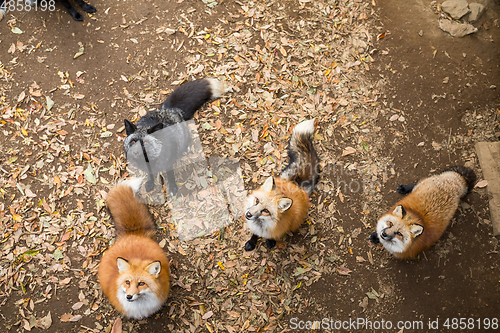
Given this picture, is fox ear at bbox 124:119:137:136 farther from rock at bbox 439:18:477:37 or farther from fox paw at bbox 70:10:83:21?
rock at bbox 439:18:477:37

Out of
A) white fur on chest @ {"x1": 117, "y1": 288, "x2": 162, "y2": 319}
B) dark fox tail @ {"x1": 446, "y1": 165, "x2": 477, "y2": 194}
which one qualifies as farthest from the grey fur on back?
dark fox tail @ {"x1": 446, "y1": 165, "x2": 477, "y2": 194}

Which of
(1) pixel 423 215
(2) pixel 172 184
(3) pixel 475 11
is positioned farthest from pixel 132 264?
(3) pixel 475 11

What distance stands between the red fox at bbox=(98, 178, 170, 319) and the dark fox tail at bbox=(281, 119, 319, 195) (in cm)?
249

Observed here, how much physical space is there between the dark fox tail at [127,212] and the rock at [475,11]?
8070mm

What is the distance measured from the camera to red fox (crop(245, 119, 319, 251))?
384 cm

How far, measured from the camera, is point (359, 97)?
580 cm

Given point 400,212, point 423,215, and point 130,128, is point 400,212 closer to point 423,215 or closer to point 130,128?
point 423,215

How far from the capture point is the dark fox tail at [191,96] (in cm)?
511

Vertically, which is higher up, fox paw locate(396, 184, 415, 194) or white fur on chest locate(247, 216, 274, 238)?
white fur on chest locate(247, 216, 274, 238)

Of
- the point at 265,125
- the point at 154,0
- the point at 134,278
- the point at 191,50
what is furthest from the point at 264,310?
the point at 154,0

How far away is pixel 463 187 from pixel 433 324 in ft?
7.92

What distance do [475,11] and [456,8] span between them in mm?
399

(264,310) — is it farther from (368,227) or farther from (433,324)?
(433,324)

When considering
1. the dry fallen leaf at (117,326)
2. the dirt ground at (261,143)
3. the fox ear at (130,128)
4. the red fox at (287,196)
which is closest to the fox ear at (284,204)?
the red fox at (287,196)
